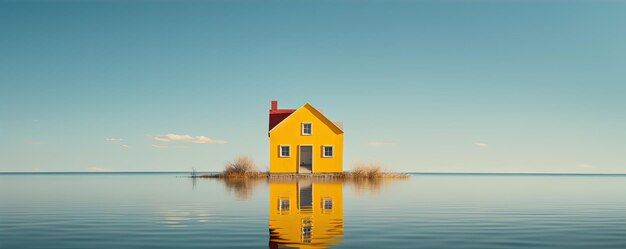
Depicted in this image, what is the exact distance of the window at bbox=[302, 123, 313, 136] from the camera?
4681 centimetres

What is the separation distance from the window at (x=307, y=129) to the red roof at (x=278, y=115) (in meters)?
3.10

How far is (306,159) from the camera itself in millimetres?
50625

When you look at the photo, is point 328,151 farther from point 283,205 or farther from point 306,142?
point 283,205

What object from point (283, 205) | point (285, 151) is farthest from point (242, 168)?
point (283, 205)

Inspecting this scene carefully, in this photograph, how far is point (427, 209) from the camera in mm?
19938

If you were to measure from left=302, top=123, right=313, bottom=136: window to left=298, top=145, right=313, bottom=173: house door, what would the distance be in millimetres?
1092

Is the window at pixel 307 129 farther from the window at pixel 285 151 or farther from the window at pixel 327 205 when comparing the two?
the window at pixel 327 205

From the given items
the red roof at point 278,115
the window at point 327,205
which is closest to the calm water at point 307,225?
the window at point 327,205

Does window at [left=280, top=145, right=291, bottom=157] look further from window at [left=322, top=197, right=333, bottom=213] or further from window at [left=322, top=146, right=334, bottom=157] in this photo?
window at [left=322, top=197, right=333, bottom=213]

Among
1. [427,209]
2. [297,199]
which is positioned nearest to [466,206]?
[427,209]

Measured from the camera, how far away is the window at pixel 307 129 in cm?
4681

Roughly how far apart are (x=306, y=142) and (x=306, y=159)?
4221 mm

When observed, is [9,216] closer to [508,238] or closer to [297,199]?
[297,199]

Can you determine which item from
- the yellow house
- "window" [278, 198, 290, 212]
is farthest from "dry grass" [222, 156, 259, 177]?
"window" [278, 198, 290, 212]
